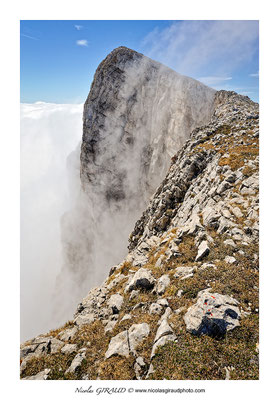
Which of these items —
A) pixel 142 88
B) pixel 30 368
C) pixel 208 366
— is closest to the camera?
pixel 208 366

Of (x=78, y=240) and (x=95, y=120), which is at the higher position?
(x=95, y=120)

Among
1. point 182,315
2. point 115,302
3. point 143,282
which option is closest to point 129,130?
point 143,282

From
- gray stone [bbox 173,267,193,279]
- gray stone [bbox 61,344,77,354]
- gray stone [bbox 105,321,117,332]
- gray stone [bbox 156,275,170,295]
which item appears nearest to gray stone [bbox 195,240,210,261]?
gray stone [bbox 173,267,193,279]

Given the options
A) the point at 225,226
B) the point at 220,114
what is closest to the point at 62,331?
the point at 225,226

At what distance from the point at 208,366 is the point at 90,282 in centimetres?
5332

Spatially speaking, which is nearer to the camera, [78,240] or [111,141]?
[111,141]

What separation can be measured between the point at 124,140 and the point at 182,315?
51877 mm

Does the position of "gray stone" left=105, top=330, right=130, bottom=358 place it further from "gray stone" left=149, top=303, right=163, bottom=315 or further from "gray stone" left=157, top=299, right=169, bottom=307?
"gray stone" left=157, top=299, right=169, bottom=307

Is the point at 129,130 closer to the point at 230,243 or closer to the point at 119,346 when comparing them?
the point at 230,243

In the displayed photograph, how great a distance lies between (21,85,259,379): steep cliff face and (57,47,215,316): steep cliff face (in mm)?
34688

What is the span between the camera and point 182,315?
7363 mm

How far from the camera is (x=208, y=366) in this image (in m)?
5.72

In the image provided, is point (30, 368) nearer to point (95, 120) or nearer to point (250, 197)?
point (250, 197)

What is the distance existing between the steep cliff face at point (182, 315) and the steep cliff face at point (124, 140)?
3469cm
